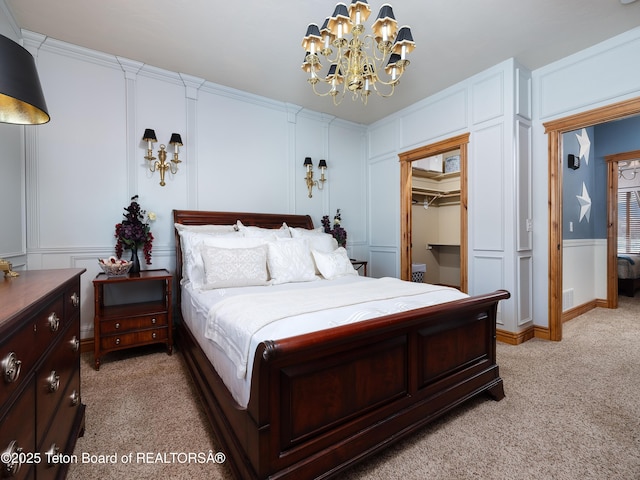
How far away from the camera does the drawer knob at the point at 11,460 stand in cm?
74

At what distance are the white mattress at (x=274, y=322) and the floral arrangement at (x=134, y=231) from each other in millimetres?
985

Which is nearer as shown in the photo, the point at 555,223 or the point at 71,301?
the point at 71,301

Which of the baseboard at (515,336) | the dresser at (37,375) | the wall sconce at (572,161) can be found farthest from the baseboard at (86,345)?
the wall sconce at (572,161)

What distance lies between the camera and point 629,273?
5.00 metres

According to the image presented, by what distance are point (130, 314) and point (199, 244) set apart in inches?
34.0

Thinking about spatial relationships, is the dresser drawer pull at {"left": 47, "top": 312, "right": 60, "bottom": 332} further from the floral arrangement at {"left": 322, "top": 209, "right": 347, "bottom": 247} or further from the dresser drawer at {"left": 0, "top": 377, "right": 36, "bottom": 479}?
the floral arrangement at {"left": 322, "top": 209, "right": 347, "bottom": 247}

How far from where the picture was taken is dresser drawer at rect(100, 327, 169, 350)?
101 inches

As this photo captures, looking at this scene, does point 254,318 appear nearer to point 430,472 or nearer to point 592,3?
point 430,472

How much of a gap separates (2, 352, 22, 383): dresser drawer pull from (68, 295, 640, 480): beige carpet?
0.96 metres

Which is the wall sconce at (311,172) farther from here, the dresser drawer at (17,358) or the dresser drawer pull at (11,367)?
the dresser drawer pull at (11,367)

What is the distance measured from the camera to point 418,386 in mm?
1680

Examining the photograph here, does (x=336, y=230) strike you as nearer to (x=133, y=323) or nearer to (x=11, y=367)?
(x=133, y=323)

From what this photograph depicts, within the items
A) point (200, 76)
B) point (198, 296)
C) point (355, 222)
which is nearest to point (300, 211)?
point (355, 222)

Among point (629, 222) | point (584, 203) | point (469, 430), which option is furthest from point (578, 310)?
point (469, 430)
